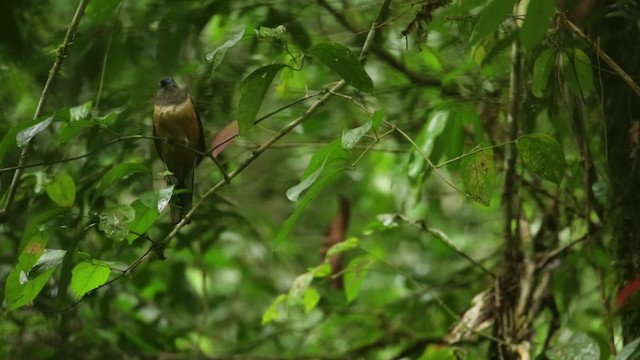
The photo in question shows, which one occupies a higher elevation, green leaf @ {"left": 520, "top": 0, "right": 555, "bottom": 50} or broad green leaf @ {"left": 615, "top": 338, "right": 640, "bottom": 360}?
green leaf @ {"left": 520, "top": 0, "right": 555, "bottom": 50}

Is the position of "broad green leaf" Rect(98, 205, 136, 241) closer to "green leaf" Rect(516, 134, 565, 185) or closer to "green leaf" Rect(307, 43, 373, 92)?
"green leaf" Rect(307, 43, 373, 92)

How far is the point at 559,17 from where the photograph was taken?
5.78 ft

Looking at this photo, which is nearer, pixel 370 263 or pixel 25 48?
pixel 370 263

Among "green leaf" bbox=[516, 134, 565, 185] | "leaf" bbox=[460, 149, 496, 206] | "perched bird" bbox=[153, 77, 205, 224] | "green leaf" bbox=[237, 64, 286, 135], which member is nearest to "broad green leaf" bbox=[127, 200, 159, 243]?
"green leaf" bbox=[237, 64, 286, 135]

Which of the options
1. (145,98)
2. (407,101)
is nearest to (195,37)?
(145,98)

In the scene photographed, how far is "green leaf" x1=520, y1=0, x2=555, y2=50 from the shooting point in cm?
120

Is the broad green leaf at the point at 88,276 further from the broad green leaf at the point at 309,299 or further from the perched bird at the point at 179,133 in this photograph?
the broad green leaf at the point at 309,299

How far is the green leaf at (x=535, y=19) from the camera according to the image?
1195 millimetres

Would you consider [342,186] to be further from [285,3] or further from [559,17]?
[559,17]

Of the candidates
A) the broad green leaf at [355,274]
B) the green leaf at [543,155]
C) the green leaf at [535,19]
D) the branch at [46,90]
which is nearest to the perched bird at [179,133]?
the branch at [46,90]

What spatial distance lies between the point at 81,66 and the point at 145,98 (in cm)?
22

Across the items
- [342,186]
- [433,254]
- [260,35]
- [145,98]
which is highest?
[260,35]

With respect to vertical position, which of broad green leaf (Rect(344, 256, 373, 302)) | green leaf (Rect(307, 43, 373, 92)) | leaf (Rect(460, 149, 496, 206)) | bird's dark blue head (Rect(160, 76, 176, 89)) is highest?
green leaf (Rect(307, 43, 373, 92))

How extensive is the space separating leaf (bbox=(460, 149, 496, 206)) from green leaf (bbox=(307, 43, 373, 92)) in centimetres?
27
